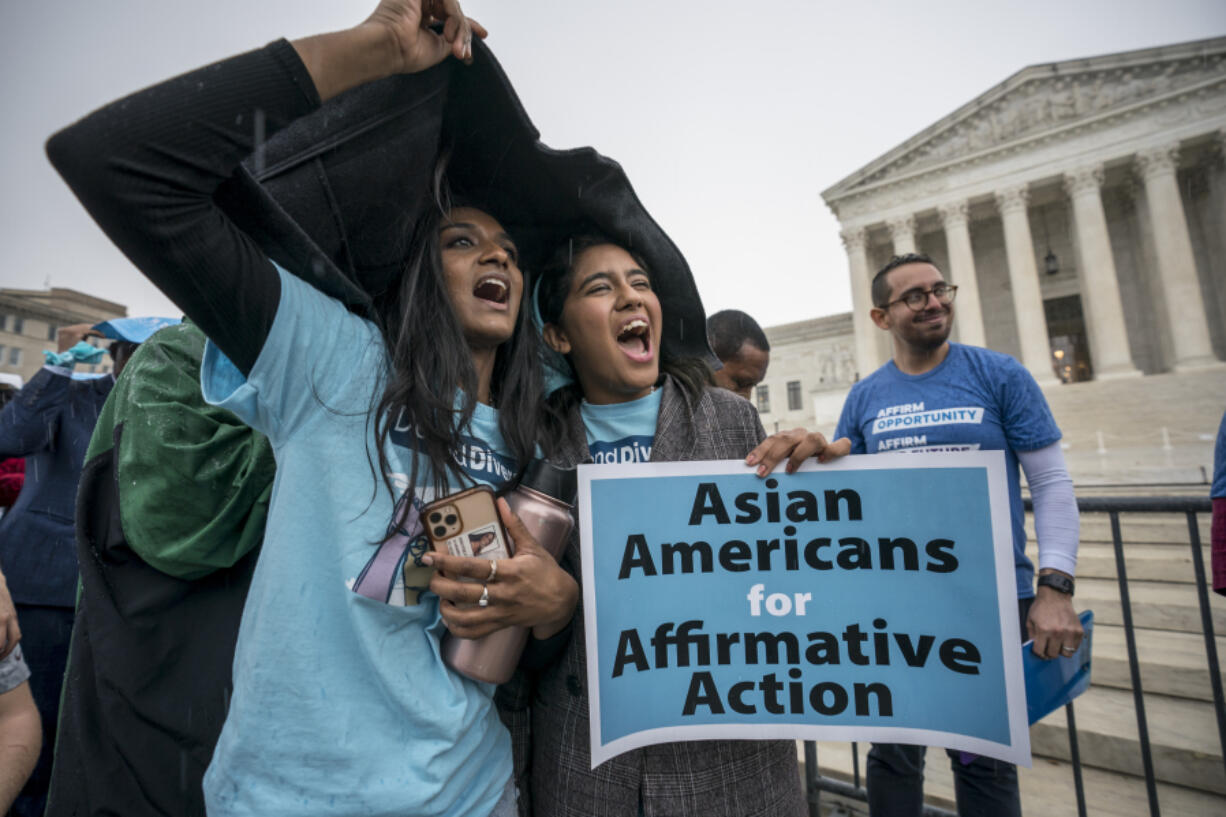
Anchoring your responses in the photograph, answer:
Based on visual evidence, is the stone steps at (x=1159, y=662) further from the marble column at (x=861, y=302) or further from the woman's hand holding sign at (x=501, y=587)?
the marble column at (x=861, y=302)

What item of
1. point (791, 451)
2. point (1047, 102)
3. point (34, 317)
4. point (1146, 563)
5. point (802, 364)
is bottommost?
point (1146, 563)

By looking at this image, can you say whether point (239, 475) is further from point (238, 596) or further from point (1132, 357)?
point (1132, 357)

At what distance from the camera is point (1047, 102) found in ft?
86.0

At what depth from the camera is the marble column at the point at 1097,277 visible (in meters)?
23.4

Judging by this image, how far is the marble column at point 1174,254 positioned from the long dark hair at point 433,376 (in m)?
30.8

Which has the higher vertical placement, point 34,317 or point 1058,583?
point 34,317

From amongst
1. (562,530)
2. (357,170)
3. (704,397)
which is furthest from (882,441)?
(357,170)

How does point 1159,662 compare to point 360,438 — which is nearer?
point 360,438

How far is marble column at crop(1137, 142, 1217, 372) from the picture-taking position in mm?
22203

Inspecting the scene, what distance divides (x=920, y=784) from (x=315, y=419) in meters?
2.86

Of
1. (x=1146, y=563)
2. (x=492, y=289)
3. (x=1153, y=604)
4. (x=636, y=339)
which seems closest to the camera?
(x=492, y=289)

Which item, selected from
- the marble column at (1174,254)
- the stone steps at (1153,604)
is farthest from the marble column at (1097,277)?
the stone steps at (1153,604)

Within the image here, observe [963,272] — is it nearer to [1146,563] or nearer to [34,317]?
[1146,563]

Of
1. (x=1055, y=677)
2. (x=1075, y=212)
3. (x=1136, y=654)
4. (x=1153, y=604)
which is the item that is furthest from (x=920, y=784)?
(x=1075, y=212)
